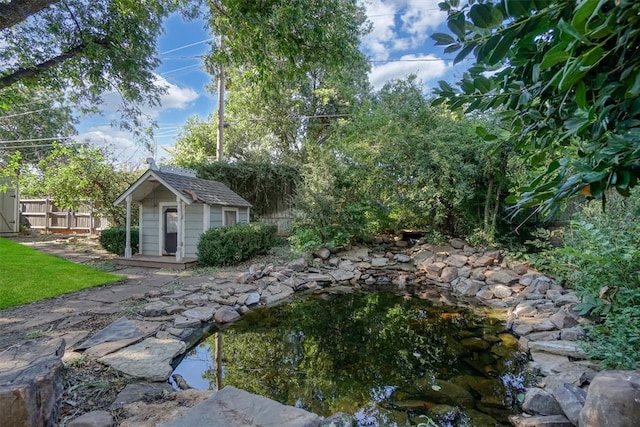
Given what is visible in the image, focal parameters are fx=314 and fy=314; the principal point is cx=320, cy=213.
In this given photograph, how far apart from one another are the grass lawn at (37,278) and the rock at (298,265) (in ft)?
12.5

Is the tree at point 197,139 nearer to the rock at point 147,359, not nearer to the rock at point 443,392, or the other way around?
the rock at point 147,359

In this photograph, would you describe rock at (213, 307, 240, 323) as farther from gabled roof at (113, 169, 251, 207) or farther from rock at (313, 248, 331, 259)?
gabled roof at (113, 169, 251, 207)

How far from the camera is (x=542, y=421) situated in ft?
8.33

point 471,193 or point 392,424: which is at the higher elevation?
point 471,193

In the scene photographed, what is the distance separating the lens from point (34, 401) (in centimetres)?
203

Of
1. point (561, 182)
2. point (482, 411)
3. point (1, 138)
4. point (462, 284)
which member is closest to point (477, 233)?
point (462, 284)

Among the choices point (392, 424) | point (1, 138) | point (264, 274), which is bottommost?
point (392, 424)

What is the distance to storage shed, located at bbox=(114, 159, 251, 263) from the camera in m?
8.75

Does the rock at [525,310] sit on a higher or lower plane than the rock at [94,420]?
lower

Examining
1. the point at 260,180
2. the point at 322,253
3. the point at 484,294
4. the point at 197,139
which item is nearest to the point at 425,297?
the point at 484,294

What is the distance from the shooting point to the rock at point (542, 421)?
2.50 metres

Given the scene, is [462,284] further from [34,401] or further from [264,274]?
[34,401]

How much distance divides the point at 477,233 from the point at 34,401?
897cm

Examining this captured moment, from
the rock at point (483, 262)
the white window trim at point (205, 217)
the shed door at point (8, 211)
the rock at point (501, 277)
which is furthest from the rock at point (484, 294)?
the shed door at point (8, 211)
